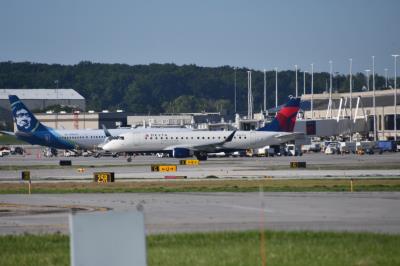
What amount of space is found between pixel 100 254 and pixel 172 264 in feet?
23.9

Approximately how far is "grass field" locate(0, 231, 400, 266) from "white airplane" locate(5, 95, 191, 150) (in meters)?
95.4

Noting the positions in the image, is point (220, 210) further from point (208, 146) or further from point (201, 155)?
point (201, 155)

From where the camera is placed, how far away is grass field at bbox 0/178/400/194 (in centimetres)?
4956

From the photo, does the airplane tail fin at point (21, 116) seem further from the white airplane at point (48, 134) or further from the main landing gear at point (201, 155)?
the main landing gear at point (201, 155)

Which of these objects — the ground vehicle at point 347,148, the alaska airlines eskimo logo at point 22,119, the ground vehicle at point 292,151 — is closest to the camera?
the alaska airlines eskimo logo at point 22,119

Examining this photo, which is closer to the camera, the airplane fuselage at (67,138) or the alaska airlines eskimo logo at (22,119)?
the alaska airlines eskimo logo at (22,119)

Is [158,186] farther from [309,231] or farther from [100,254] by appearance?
[100,254]

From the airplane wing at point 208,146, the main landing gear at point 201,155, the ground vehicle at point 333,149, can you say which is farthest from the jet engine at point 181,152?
A: the ground vehicle at point 333,149

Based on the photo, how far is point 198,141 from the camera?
10800 centimetres

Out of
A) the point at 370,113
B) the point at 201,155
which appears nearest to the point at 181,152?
the point at 201,155

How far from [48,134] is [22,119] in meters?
3.83

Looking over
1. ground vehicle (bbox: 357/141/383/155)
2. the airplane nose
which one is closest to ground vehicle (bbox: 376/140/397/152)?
ground vehicle (bbox: 357/141/383/155)

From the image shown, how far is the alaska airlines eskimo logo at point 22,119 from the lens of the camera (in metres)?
122

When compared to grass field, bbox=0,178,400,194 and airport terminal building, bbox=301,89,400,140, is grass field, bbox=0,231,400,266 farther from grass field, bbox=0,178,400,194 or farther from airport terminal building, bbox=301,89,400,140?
airport terminal building, bbox=301,89,400,140
